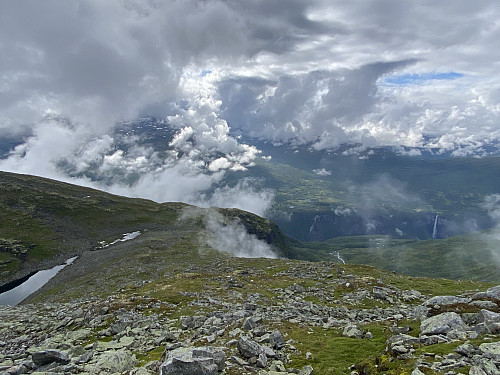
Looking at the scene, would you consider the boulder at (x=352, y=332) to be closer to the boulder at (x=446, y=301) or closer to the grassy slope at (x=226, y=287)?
the grassy slope at (x=226, y=287)

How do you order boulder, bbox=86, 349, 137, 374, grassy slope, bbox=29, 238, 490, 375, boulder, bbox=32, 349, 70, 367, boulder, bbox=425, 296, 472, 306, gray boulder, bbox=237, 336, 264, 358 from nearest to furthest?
boulder, bbox=86, 349, 137, 374 < gray boulder, bbox=237, 336, 264, 358 < boulder, bbox=32, 349, 70, 367 < grassy slope, bbox=29, 238, 490, 375 < boulder, bbox=425, 296, 472, 306

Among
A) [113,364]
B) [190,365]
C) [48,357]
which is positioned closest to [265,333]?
[190,365]

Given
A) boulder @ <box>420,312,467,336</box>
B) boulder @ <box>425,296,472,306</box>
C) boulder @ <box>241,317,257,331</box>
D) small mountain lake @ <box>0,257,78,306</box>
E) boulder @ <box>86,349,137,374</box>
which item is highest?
boulder @ <box>425,296,472,306</box>

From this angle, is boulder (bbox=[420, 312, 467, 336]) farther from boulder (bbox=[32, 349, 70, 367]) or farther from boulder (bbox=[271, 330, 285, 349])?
boulder (bbox=[32, 349, 70, 367])

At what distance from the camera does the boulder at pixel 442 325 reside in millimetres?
23033

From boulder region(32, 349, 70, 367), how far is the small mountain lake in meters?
115

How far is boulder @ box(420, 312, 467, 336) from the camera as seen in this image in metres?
23.0

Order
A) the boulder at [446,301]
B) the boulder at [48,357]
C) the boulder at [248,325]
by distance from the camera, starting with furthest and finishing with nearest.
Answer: the boulder at [446,301], the boulder at [248,325], the boulder at [48,357]

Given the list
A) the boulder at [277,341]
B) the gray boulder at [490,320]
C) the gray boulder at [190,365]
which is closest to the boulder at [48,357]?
the gray boulder at [190,365]

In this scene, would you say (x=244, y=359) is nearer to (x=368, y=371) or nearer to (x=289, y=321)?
(x=368, y=371)

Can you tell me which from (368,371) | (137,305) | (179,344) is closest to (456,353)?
(368,371)

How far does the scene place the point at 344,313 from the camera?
41.5 metres

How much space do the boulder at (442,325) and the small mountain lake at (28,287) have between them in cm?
13580

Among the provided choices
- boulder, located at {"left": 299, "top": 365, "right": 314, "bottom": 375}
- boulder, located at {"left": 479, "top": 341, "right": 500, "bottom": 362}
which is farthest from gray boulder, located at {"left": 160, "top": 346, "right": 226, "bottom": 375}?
boulder, located at {"left": 479, "top": 341, "right": 500, "bottom": 362}
